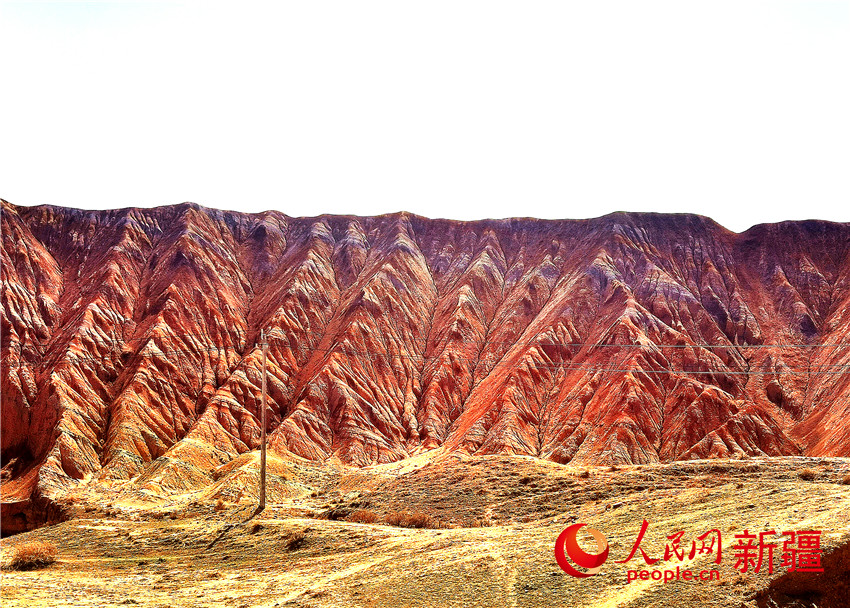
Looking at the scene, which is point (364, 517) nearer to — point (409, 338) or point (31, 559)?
point (31, 559)

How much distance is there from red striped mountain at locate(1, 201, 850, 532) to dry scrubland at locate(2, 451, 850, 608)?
80.2ft

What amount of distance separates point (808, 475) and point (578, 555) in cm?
1314

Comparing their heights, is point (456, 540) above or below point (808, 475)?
below

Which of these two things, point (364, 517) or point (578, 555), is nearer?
point (578, 555)

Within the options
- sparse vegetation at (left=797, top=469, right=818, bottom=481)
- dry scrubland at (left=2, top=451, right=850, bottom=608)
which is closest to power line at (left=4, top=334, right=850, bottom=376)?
dry scrubland at (left=2, top=451, right=850, bottom=608)

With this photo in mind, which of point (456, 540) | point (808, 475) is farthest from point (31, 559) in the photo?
point (808, 475)

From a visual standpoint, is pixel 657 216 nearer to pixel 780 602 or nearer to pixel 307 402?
pixel 307 402

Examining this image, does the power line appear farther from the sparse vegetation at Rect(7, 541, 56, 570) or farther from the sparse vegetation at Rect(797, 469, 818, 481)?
the sparse vegetation at Rect(7, 541, 56, 570)

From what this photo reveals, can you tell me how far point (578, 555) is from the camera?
1908 centimetres

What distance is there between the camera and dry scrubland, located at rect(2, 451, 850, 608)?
17.1 metres

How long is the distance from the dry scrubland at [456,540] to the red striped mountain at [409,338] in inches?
962

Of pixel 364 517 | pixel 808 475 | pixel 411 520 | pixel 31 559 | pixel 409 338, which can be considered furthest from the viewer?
pixel 409 338

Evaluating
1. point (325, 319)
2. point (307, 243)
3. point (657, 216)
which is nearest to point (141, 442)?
point (325, 319)

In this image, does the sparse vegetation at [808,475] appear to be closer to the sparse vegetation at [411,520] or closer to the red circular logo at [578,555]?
the red circular logo at [578,555]
